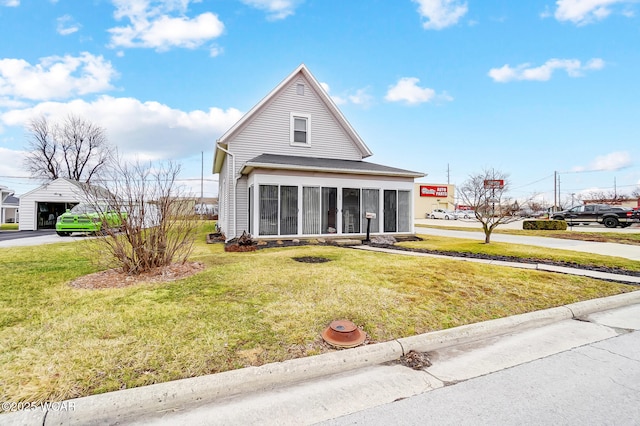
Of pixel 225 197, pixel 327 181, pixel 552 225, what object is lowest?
pixel 552 225

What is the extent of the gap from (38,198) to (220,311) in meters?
26.9

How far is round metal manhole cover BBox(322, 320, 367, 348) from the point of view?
10.6 feet

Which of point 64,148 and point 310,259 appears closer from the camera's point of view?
point 310,259

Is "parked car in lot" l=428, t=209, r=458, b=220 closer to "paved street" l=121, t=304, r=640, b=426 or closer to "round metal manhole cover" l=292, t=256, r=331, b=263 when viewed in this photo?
"round metal manhole cover" l=292, t=256, r=331, b=263

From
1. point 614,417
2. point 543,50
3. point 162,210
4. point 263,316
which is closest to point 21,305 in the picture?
point 162,210

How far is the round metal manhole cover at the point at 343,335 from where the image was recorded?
3246 millimetres

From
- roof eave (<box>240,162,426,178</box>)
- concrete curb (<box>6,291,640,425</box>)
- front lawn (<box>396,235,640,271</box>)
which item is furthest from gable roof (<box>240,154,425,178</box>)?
concrete curb (<box>6,291,640,425</box>)

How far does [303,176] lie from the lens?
1216cm

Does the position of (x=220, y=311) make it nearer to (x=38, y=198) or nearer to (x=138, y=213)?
Result: (x=138, y=213)

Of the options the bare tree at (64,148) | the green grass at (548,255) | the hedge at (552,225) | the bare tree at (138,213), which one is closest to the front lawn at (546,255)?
the green grass at (548,255)

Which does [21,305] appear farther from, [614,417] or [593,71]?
[593,71]

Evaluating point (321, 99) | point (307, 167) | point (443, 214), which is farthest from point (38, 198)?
point (443, 214)

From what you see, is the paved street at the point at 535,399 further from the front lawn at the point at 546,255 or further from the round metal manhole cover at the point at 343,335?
the front lawn at the point at 546,255

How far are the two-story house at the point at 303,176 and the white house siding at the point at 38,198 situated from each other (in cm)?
1561
